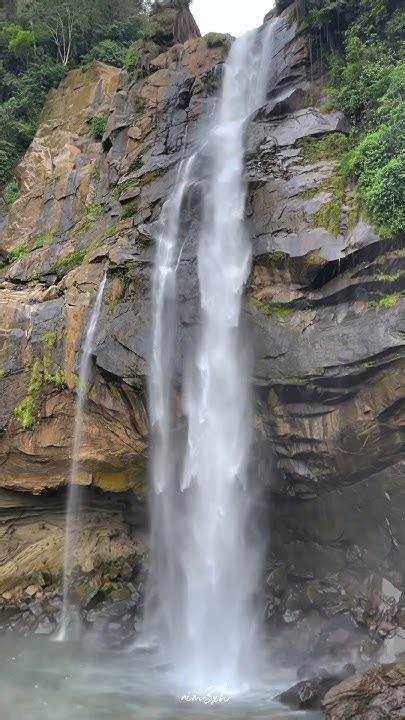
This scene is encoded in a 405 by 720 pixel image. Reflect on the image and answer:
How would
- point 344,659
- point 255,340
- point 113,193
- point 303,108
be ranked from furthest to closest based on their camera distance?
1. point 113,193
2. point 303,108
3. point 255,340
4. point 344,659

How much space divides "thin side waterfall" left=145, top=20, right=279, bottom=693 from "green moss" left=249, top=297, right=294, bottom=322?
22.0 inches

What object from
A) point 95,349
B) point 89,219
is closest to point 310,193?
point 95,349

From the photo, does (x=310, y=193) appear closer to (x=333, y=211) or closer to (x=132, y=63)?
(x=333, y=211)

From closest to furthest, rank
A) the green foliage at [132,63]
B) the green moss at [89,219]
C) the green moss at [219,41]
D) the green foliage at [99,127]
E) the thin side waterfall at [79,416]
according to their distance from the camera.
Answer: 1. the thin side waterfall at [79,416]
2. the green moss at [89,219]
3. the green moss at [219,41]
4. the green foliage at [99,127]
5. the green foliage at [132,63]

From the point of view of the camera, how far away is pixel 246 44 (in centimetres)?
2205

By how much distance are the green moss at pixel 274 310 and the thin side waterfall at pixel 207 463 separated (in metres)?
0.56

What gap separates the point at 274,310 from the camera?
13930mm

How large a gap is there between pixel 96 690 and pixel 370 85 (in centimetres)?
1694

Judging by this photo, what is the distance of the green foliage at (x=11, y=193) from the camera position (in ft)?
76.8

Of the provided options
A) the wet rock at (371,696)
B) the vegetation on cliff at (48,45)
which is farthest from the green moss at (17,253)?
the wet rock at (371,696)

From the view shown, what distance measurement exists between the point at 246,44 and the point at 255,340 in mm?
14699

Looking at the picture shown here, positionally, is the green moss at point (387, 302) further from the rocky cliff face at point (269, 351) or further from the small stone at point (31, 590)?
the small stone at point (31, 590)

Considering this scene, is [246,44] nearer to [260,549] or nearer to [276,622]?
[260,549]

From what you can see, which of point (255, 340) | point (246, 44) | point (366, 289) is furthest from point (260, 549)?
point (246, 44)
